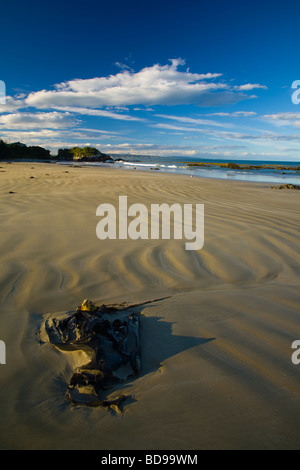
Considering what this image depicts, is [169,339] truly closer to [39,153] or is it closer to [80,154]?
[39,153]

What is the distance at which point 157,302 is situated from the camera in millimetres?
2197

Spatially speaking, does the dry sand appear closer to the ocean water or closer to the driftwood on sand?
the driftwood on sand

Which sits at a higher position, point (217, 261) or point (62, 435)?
point (217, 261)

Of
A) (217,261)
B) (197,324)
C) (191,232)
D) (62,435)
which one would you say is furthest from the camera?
(191,232)

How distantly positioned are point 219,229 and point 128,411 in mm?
3656

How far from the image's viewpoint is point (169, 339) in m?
1.73

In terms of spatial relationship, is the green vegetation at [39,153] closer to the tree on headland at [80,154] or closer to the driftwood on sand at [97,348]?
the tree on headland at [80,154]

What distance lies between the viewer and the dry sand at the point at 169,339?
1.12m

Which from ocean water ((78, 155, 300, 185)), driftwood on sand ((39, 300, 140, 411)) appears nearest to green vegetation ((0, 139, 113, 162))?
ocean water ((78, 155, 300, 185))

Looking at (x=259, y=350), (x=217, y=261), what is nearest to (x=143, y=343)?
(x=259, y=350)

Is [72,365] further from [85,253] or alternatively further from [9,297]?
[85,253]

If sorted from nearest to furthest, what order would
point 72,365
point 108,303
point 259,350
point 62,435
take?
point 62,435, point 72,365, point 259,350, point 108,303

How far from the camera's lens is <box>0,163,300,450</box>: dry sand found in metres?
1.12

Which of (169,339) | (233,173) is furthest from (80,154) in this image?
(169,339)
